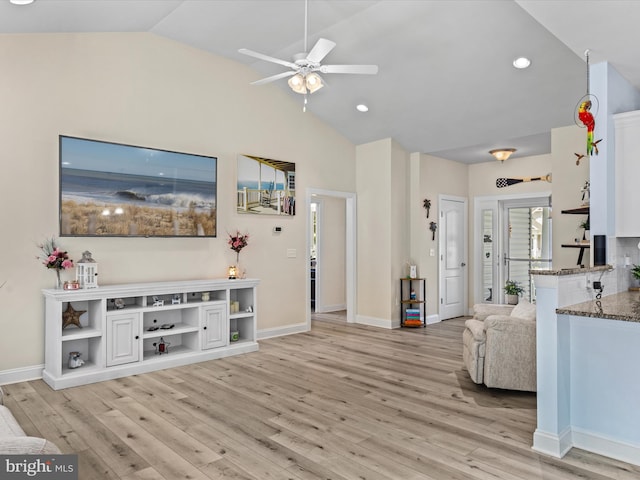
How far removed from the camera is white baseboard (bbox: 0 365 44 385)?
412 centimetres

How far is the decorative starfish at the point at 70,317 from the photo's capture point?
168 inches

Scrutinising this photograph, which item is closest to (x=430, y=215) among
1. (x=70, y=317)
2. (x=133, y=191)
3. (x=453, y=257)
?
(x=453, y=257)

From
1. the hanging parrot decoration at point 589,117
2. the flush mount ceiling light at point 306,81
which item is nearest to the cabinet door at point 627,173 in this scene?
the hanging parrot decoration at point 589,117

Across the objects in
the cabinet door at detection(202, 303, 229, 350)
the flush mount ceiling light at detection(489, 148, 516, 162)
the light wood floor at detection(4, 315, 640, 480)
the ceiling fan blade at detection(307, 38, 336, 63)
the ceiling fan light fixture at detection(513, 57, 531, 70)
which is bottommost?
the light wood floor at detection(4, 315, 640, 480)

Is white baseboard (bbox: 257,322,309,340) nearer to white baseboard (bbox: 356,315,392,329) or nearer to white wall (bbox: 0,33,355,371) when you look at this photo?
white wall (bbox: 0,33,355,371)

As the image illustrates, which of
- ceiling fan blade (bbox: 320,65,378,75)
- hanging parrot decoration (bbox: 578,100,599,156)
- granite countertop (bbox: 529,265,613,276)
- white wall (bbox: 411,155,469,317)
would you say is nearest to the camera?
granite countertop (bbox: 529,265,613,276)

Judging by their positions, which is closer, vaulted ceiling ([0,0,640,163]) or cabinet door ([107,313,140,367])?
vaulted ceiling ([0,0,640,163])

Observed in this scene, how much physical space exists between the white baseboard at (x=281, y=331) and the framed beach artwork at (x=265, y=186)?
1.63m

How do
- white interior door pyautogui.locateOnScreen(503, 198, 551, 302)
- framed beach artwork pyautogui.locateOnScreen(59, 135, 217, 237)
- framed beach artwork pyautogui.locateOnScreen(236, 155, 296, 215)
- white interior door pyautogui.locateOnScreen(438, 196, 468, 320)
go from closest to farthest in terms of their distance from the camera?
framed beach artwork pyautogui.locateOnScreen(59, 135, 217, 237), framed beach artwork pyautogui.locateOnScreen(236, 155, 296, 215), white interior door pyautogui.locateOnScreen(503, 198, 551, 302), white interior door pyautogui.locateOnScreen(438, 196, 468, 320)

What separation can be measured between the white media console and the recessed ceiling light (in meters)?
3.85

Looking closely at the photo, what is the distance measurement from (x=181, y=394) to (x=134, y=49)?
3.72 m

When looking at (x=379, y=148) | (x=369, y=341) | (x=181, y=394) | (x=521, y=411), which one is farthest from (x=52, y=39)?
(x=521, y=411)

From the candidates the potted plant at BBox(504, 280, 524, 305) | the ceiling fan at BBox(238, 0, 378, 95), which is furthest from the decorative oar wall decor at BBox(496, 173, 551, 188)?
the ceiling fan at BBox(238, 0, 378, 95)

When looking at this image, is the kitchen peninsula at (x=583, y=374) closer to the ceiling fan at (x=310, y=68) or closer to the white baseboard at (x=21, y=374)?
the ceiling fan at (x=310, y=68)
